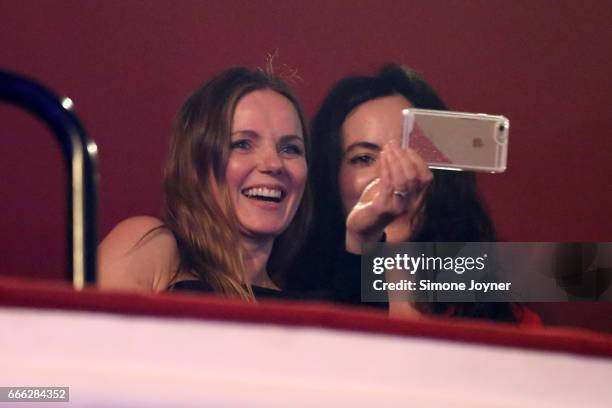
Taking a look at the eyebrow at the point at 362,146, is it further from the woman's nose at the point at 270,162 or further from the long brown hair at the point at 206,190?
the long brown hair at the point at 206,190

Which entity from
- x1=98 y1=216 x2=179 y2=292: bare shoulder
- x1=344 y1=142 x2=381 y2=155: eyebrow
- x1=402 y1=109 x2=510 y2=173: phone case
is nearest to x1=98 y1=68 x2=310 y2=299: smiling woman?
x1=98 y1=216 x2=179 y2=292: bare shoulder

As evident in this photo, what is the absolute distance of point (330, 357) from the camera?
20 centimetres

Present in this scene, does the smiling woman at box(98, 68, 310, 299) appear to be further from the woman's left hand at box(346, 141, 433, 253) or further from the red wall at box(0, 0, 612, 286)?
the woman's left hand at box(346, 141, 433, 253)

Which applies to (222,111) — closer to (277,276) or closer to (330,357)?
(277,276)

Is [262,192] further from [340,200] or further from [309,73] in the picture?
[309,73]

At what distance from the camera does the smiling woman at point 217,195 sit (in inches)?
75.0

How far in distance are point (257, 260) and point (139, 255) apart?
263mm

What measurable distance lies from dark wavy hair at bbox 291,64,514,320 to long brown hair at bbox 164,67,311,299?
19 cm

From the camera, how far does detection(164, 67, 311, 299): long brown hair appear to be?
6.28 ft

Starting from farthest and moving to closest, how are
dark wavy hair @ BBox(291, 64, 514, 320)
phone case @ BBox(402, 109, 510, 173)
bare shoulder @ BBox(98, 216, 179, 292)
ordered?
1. dark wavy hair @ BBox(291, 64, 514, 320)
2. bare shoulder @ BBox(98, 216, 179, 292)
3. phone case @ BBox(402, 109, 510, 173)

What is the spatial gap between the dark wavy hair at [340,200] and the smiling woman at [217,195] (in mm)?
87

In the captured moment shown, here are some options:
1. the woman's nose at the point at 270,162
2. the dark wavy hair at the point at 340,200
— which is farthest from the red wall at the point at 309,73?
the woman's nose at the point at 270,162

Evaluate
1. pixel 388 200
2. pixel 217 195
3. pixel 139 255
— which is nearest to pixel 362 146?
pixel 388 200

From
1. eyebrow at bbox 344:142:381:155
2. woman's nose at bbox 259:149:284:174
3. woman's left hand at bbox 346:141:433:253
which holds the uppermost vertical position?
eyebrow at bbox 344:142:381:155
